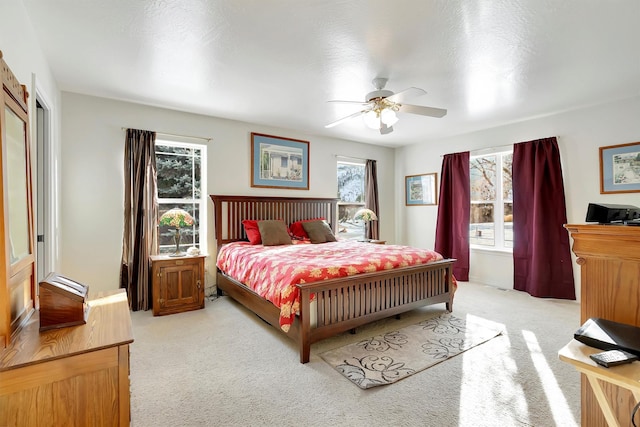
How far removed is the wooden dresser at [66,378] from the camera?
109 centimetres

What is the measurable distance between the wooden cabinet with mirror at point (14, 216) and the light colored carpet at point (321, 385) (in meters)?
0.95

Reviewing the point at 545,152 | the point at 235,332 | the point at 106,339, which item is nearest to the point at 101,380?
the point at 106,339

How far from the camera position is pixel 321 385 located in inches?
85.0

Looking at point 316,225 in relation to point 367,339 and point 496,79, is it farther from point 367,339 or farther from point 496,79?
point 496,79

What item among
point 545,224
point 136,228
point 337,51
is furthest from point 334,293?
point 545,224

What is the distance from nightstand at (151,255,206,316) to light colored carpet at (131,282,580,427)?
0.43 metres

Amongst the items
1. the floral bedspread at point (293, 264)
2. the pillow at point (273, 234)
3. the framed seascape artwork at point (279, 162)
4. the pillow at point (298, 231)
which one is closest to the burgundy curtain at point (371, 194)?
the framed seascape artwork at point (279, 162)

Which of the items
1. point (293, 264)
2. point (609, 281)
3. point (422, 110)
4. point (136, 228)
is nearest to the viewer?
point (609, 281)

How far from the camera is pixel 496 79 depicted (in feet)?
10.2

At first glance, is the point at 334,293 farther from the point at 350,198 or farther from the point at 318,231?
the point at 350,198

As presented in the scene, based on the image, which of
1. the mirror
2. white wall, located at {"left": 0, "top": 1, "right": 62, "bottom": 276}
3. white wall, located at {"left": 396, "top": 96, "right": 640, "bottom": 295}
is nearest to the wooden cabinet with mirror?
the mirror

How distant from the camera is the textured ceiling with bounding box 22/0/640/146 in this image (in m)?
2.04

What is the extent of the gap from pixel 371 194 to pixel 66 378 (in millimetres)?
5430

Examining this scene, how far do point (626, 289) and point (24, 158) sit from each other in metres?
2.86
